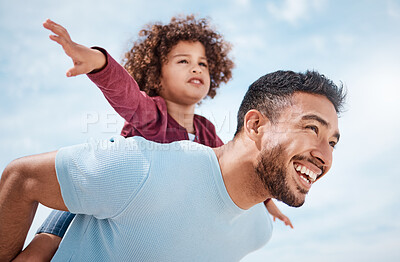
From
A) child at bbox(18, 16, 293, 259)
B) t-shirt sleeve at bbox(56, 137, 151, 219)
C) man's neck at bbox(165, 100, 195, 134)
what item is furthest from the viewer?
man's neck at bbox(165, 100, 195, 134)

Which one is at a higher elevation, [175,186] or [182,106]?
[182,106]

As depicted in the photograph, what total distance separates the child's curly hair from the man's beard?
1363 mm

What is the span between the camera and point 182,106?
2.88 meters

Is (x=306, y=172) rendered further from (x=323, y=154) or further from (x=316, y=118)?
(x=316, y=118)

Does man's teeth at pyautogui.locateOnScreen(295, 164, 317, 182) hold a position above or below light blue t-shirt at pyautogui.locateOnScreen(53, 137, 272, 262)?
above

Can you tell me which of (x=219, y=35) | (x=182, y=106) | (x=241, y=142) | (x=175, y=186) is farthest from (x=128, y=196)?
(x=219, y=35)

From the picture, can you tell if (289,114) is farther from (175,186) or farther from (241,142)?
(175,186)

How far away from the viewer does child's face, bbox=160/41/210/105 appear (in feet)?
9.26

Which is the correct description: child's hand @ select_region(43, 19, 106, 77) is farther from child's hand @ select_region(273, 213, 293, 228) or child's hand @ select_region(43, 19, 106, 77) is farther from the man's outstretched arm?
child's hand @ select_region(273, 213, 293, 228)

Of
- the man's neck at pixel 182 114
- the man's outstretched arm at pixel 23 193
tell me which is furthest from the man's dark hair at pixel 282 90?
the man's outstretched arm at pixel 23 193

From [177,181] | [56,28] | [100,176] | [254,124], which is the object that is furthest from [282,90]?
[56,28]

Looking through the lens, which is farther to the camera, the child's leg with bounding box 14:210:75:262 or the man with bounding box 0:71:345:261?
the child's leg with bounding box 14:210:75:262

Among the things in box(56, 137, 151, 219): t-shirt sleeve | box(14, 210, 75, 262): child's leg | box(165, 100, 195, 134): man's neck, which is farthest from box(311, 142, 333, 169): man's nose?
box(14, 210, 75, 262): child's leg

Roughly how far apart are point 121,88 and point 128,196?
0.83 metres
